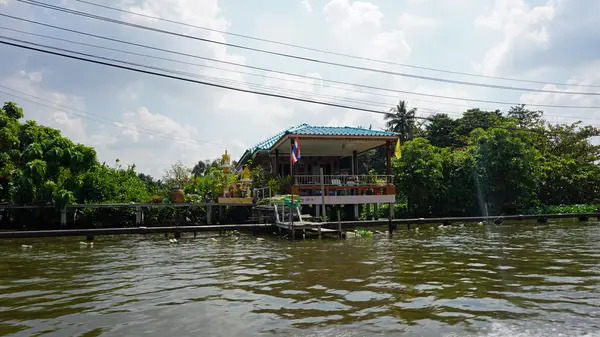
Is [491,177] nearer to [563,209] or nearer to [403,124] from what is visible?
[563,209]

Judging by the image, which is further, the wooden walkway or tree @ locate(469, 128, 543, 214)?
tree @ locate(469, 128, 543, 214)

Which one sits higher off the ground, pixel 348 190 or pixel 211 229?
pixel 348 190

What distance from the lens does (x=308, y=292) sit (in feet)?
24.9

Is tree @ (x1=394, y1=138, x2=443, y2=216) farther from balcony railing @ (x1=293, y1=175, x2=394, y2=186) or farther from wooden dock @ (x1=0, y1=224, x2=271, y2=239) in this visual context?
wooden dock @ (x1=0, y1=224, x2=271, y2=239)

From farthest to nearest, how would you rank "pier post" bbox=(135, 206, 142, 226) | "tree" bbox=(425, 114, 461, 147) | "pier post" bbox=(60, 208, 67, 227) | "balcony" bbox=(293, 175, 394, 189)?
"tree" bbox=(425, 114, 461, 147)
"balcony" bbox=(293, 175, 394, 189)
"pier post" bbox=(135, 206, 142, 226)
"pier post" bbox=(60, 208, 67, 227)

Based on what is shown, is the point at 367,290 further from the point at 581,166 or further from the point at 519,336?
the point at 581,166

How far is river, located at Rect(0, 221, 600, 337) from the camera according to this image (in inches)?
221

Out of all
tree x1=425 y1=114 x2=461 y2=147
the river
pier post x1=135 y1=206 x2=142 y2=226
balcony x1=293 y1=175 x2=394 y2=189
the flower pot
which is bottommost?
the river

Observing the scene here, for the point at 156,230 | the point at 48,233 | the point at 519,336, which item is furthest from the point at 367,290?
the point at 48,233

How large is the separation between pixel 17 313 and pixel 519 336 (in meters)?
6.79

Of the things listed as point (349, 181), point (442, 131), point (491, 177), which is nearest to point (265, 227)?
point (349, 181)

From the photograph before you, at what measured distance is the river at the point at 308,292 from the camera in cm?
561

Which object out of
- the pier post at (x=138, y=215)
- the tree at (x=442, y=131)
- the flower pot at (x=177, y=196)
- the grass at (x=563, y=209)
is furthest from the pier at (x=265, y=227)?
the tree at (x=442, y=131)

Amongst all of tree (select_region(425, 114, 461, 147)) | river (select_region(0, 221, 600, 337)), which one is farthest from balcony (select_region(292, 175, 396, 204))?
tree (select_region(425, 114, 461, 147))
